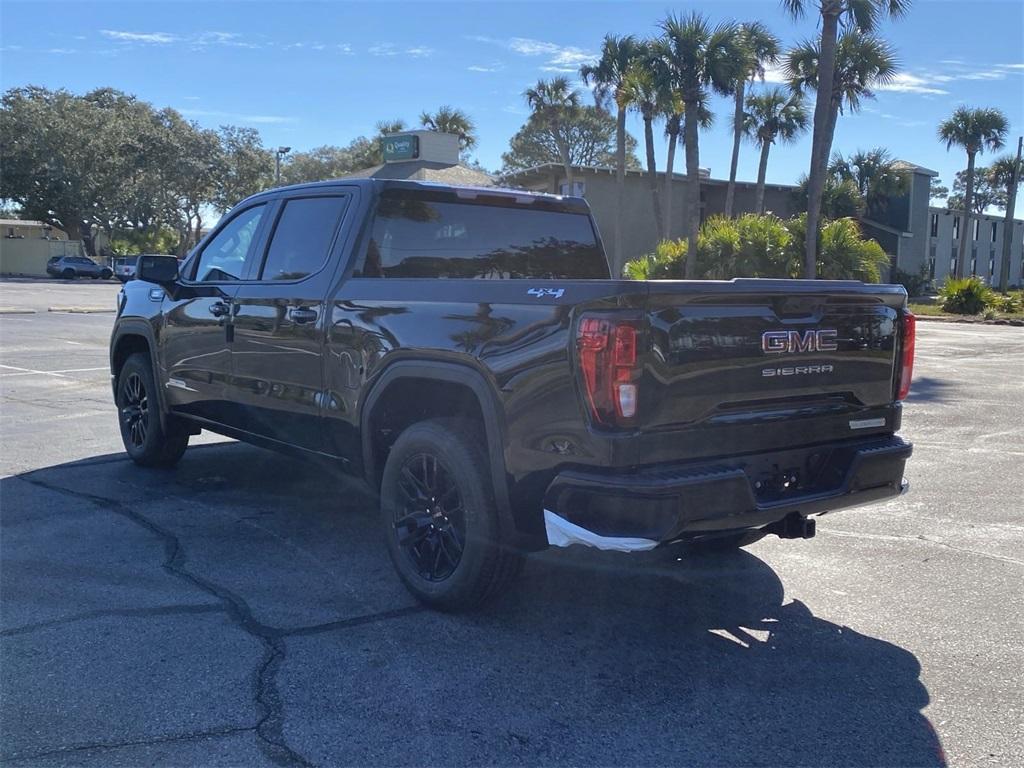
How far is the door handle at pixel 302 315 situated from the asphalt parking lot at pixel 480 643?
50.9 inches

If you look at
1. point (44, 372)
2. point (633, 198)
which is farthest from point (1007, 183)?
point (44, 372)

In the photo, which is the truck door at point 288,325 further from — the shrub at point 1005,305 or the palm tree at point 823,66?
the shrub at point 1005,305

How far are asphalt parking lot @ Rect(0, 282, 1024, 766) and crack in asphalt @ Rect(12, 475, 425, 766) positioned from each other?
13 mm

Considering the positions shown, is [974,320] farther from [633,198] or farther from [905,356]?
[905,356]

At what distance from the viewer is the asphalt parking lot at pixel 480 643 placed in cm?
327

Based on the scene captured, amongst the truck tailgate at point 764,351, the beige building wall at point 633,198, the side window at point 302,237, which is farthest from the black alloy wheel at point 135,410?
the beige building wall at point 633,198

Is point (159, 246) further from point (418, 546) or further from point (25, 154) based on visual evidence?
point (418, 546)

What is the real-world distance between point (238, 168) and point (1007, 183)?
168 ft

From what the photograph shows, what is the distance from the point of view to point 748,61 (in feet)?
87.9

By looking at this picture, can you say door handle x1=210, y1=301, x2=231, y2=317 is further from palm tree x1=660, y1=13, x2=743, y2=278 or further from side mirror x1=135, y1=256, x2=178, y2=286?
palm tree x1=660, y1=13, x2=743, y2=278

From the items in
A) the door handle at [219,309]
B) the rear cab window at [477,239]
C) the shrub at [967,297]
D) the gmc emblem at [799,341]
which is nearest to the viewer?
the gmc emblem at [799,341]

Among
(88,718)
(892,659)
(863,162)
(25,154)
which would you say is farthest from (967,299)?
(25,154)

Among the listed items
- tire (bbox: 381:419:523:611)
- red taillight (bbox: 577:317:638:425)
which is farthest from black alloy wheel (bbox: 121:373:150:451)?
red taillight (bbox: 577:317:638:425)

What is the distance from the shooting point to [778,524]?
4152mm
